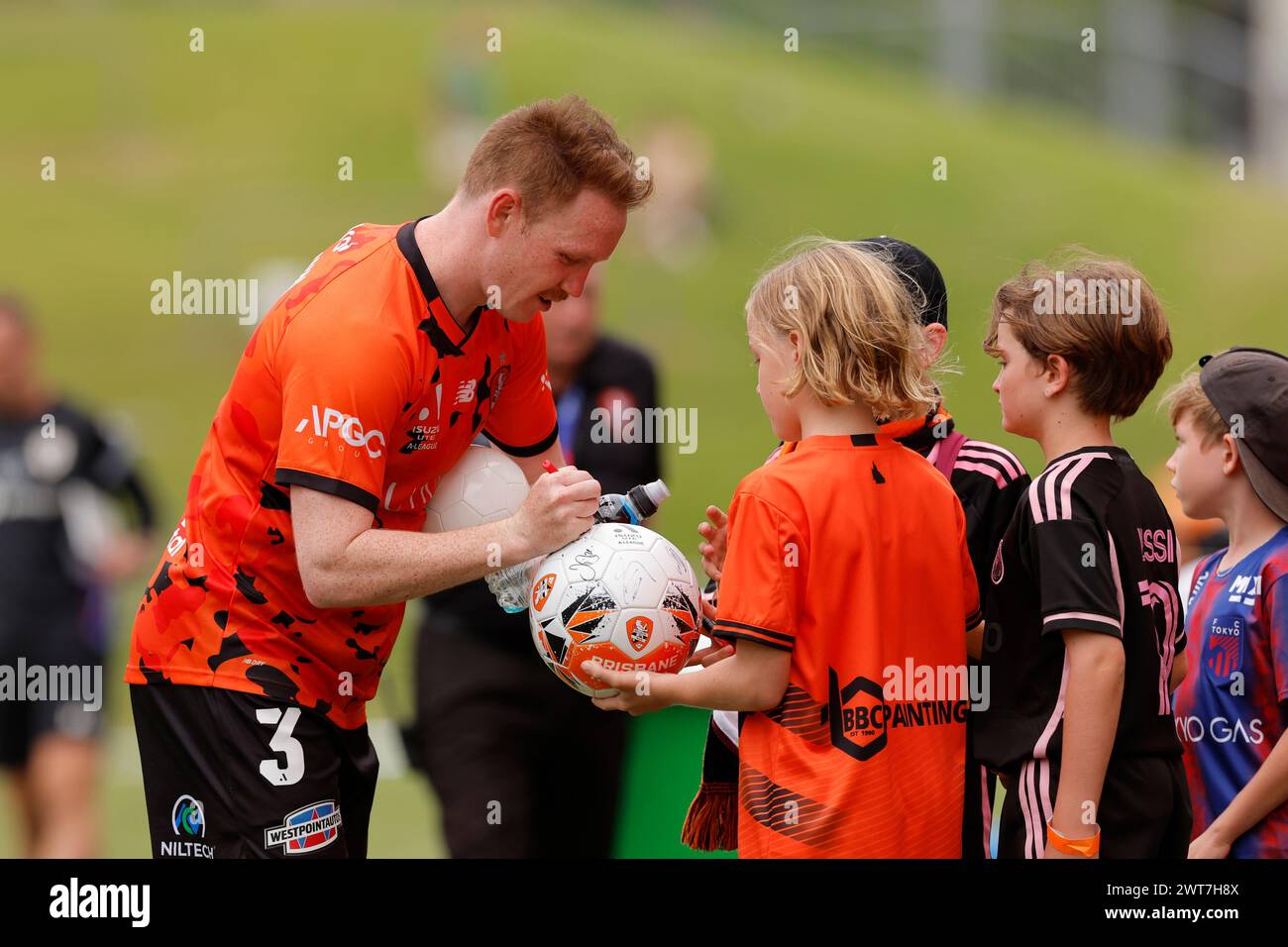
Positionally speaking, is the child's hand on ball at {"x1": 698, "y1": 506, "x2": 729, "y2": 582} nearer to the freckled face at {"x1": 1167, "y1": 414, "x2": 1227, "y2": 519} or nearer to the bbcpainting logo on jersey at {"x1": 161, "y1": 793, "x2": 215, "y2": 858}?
the freckled face at {"x1": 1167, "y1": 414, "x2": 1227, "y2": 519}

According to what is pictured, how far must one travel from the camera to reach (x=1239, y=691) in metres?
4.18

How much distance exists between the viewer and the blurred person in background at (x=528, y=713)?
565 centimetres

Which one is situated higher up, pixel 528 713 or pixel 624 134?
pixel 624 134

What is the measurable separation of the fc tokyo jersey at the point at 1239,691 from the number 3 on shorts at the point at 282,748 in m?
2.33

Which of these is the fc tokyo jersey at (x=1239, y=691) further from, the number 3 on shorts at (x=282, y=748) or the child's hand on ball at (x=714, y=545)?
the number 3 on shorts at (x=282, y=748)

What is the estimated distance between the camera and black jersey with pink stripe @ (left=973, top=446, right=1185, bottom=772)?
12.0ft

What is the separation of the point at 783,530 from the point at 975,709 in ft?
2.51

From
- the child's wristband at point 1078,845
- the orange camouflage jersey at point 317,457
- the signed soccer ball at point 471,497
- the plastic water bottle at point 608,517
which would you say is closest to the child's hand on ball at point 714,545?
the plastic water bottle at point 608,517

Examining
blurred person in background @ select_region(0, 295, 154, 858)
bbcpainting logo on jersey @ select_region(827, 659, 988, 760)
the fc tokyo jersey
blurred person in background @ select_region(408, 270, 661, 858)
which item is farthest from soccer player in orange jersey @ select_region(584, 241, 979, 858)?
blurred person in background @ select_region(0, 295, 154, 858)

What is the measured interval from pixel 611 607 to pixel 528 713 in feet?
6.92

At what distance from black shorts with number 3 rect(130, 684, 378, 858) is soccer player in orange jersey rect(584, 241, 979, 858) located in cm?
83

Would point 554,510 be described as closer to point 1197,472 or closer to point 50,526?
point 1197,472

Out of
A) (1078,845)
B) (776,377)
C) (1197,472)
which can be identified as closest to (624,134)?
(1197,472)
